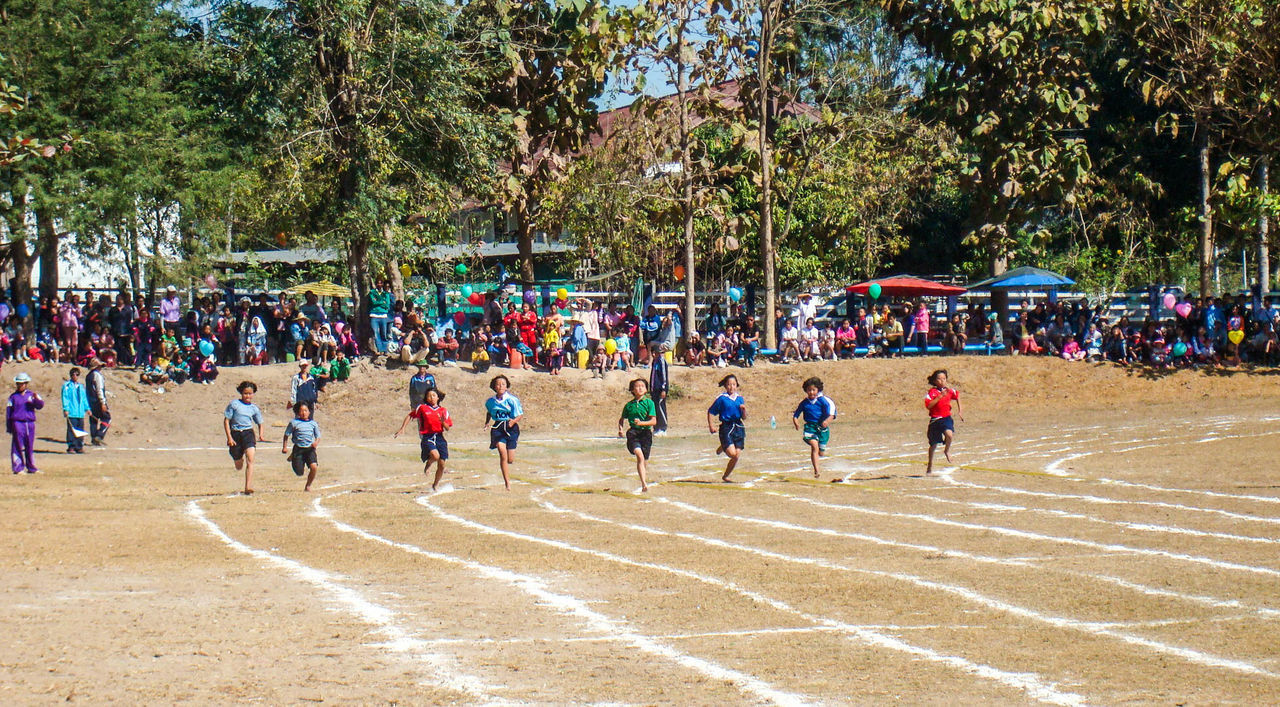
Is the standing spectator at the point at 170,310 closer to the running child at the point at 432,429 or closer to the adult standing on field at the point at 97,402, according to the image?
the adult standing on field at the point at 97,402

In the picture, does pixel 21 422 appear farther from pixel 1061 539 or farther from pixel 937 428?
pixel 1061 539

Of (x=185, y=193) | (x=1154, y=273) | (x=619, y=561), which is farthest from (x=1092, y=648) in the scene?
(x=1154, y=273)

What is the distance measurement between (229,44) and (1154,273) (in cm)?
3143

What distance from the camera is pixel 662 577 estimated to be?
457 inches

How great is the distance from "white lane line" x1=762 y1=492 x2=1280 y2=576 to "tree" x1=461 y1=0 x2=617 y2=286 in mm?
18769

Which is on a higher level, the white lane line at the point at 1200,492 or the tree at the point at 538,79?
the tree at the point at 538,79

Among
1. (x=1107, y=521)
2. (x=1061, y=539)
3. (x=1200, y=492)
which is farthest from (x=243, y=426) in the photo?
(x=1200, y=492)

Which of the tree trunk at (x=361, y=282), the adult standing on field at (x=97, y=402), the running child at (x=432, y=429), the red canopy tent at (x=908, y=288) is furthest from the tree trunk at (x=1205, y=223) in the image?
the adult standing on field at (x=97, y=402)

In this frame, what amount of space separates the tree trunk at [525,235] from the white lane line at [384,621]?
70.5 ft

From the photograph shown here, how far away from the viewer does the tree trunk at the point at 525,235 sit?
35406mm

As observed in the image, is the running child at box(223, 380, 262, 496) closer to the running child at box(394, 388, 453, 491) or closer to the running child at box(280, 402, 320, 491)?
the running child at box(280, 402, 320, 491)

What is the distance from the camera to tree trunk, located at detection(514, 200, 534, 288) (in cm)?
3541

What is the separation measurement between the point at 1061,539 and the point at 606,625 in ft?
19.4

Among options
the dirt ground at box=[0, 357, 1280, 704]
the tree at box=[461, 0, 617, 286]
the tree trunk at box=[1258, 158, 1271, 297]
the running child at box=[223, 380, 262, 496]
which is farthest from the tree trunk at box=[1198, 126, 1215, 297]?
the running child at box=[223, 380, 262, 496]
